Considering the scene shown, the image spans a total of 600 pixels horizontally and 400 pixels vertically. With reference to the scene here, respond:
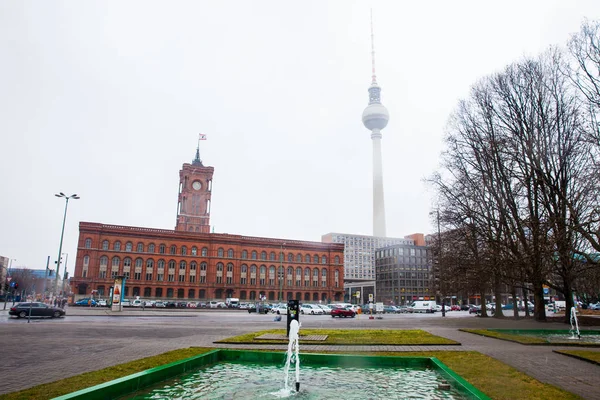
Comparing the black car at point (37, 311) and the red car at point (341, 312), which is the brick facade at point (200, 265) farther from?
the black car at point (37, 311)

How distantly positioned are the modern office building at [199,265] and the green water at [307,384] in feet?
242

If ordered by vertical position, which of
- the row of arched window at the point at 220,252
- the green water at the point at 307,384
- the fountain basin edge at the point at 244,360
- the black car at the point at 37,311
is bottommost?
the black car at the point at 37,311

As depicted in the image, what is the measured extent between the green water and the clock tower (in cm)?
10697

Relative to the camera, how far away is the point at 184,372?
9.77 meters

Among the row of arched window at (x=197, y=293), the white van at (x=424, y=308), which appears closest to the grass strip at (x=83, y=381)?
the white van at (x=424, y=308)

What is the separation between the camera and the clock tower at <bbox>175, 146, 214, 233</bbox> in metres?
114

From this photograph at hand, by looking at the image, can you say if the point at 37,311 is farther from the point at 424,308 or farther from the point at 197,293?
the point at 424,308

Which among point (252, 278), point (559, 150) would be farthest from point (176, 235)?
point (559, 150)

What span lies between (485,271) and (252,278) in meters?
74.6

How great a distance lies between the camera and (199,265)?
93.4 metres

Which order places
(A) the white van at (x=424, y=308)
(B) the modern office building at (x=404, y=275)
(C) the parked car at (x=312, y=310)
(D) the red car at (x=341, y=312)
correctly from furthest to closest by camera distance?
(B) the modern office building at (x=404, y=275), (A) the white van at (x=424, y=308), (C) the parked car at (x=312, y=310), (D) the red car at (x=341, y=312)

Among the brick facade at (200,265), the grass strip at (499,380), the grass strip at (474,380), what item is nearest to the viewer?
the grass strip at (474,380)

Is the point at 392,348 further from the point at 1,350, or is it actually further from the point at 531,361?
the point at 1,350

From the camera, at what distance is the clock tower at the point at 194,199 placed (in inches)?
4503
